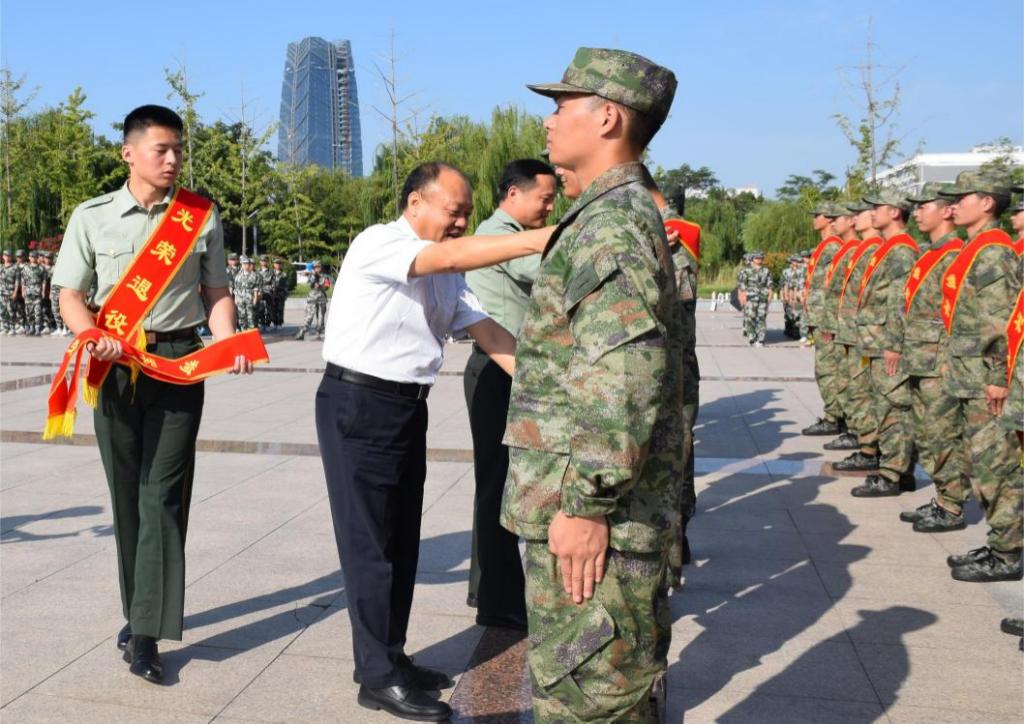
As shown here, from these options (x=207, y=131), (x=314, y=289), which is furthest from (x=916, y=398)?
(x=207, y=131)

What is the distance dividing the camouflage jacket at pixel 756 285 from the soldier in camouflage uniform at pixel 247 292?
1013 centimetres

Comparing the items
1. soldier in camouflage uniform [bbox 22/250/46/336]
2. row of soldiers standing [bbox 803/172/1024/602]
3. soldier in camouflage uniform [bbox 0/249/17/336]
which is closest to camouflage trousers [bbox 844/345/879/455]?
row of soldiers standing [bbox 803/172/1024/602]

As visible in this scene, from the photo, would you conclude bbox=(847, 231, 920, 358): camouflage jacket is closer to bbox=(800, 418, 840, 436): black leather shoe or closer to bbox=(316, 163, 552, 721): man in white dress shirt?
bbox=(800, 418, 840, 436): black leather shoe

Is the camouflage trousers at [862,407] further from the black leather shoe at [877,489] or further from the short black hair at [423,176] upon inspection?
the short black hair at [423,176]

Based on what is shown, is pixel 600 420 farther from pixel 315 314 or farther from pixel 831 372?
pixel 315 314

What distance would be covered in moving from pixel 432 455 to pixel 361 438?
181 inches

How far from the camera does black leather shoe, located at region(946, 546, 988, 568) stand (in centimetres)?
506

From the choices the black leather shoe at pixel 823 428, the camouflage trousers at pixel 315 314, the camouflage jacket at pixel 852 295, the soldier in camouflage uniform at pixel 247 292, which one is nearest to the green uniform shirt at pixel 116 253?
the camouflage jacket at pixel 852 295

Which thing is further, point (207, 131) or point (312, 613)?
point (207, 131)

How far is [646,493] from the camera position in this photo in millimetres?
2326

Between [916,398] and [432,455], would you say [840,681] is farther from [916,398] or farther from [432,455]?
[432,455]

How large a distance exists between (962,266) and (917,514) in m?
1.57

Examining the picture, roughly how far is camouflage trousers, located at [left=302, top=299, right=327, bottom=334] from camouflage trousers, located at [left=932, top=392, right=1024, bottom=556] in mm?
16268

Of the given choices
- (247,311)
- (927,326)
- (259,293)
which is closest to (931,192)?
(927,326)
